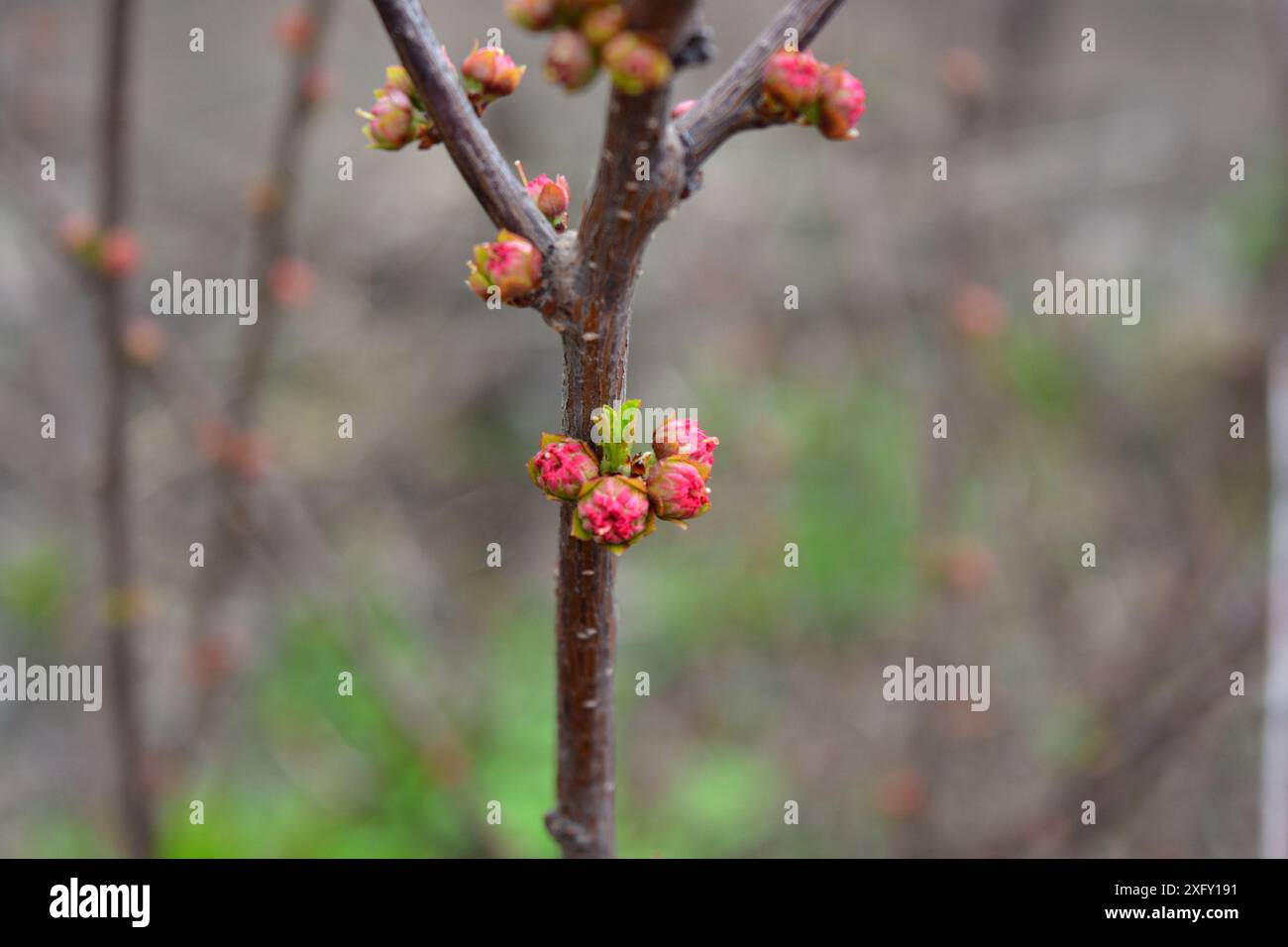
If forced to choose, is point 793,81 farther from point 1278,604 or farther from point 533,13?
point 1278,604

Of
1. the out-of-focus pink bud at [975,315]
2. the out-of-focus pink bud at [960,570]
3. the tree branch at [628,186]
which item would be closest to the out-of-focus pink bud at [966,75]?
the out-of-focus pink bud at [975,315]

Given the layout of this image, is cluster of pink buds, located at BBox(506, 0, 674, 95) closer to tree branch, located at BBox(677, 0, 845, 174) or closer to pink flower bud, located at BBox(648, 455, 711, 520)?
tree branch, located at BBox(677, 0, 845, 174)

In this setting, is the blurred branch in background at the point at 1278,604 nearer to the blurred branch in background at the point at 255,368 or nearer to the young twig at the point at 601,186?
the young twig at the point at 601,186

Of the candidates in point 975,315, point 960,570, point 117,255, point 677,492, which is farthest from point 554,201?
point 960,570
